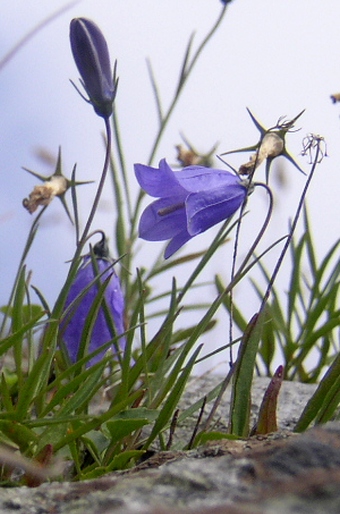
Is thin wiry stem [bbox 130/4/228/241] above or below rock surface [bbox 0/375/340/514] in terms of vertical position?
above

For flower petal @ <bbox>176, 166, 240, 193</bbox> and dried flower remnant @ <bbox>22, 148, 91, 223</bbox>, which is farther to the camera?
dried flower remnant @ <bbox>22, 148, 91, 223</bbox>

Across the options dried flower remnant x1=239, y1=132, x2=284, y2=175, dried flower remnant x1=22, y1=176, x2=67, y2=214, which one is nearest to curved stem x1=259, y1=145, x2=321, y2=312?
dried flower remnant x1=239, y1=132, x2=284, y2=175

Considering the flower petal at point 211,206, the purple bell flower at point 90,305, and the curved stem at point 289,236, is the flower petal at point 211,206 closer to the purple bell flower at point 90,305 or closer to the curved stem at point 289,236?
the curved stem at point 289,236

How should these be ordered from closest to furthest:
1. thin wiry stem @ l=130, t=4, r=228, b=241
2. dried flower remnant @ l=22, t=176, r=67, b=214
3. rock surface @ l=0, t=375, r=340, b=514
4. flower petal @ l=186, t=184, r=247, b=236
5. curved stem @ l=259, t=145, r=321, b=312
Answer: rock surface @ l=0, t=375, r=340, b=514
curved stem @ l=259, t=145, r=321, b=312
flower petal @ l=186, t=184, r=247, b=236
dried flower remnant @ l=22, t=176, r=67, b=214
thin wiry stem @ l=130, t=4, r=228, b=241

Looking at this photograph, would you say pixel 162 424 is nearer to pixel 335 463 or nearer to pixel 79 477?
pixel 79 477

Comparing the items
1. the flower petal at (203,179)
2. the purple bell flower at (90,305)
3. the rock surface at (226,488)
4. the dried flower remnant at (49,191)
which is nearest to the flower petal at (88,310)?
the purple bell flower at (90,305)

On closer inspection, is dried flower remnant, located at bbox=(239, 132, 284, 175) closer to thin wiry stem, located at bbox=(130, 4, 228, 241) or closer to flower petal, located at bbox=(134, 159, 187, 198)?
flower petal, located at bbox=(134, 159, 187, 198)

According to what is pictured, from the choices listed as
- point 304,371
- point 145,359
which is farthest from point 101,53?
point 304,371
